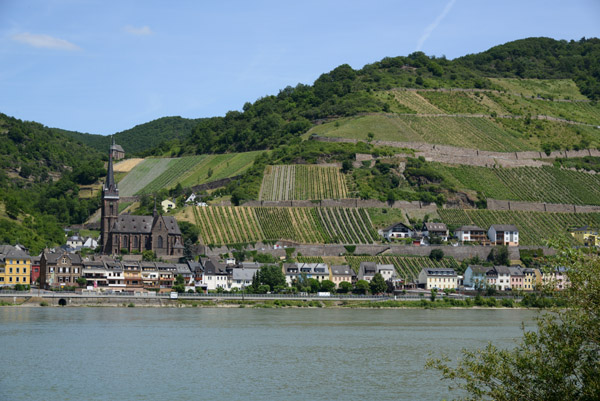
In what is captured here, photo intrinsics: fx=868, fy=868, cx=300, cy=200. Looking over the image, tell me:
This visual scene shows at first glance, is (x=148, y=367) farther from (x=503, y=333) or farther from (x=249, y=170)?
(x=249, y=170)

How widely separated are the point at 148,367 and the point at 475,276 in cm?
6780

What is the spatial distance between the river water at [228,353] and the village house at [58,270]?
1909cm

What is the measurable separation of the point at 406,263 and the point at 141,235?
3439 cm

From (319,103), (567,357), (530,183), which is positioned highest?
(319,103)

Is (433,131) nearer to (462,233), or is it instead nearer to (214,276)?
(462,233)

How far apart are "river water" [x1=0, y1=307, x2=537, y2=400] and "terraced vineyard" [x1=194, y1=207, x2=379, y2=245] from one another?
3366 cm

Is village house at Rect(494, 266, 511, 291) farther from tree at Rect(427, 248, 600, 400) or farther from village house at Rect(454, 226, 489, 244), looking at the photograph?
tree at Rect(427, 248, 600, 400)

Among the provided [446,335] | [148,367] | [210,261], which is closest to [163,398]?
[148,367]

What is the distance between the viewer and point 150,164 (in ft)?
566

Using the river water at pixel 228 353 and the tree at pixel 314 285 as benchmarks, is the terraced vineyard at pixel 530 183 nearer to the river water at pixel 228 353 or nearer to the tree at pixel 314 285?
the tree at pixel 314 285

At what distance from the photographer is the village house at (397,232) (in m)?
114

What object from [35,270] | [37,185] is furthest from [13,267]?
[37,185]

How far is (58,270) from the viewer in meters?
97.1

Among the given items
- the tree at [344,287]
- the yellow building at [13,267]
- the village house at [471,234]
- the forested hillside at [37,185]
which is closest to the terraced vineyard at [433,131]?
the village house at [471,234]
